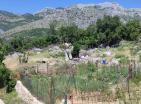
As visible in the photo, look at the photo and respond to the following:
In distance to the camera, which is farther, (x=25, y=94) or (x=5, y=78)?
(x=5, y=78)

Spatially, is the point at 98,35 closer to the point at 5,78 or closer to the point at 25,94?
the point at 5,78

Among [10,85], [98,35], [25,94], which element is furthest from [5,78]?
[98,35]

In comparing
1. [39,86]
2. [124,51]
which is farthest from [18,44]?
[39,86]

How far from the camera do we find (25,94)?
2320 centimetres

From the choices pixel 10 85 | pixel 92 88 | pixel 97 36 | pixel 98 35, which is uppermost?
pixel 92 88

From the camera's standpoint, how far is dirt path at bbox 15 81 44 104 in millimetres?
21003

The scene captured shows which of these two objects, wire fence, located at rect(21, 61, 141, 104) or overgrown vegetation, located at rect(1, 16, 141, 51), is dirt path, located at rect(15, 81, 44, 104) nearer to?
wire fence, located at rect(21, 61, 141, 104)

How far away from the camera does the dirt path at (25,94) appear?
21003mm

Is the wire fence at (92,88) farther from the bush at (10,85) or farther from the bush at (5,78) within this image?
the bush at (5,78)

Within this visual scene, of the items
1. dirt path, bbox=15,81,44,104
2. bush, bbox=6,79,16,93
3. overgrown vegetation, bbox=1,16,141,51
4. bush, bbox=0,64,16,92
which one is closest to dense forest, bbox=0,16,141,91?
overgrown vegetation, bbox=1,16,141,51

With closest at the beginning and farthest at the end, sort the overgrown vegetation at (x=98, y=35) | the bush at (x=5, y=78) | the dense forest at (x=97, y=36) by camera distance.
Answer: the bush at (x=5, y=78) → the dense forest at (x=97, y=36) → the overgrown vegetation at (x=98, y=35)

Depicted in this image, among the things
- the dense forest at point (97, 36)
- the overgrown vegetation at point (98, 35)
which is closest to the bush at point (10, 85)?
the dense forest at point (97, 36)

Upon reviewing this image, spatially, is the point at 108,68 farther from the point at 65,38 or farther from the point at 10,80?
the point at 65,38

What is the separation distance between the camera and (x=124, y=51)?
5025 cm
